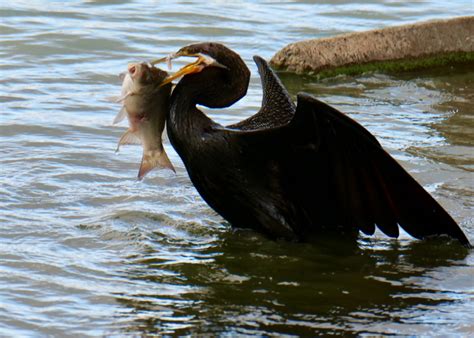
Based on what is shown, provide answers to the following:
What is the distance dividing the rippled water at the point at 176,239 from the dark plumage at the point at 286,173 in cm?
16

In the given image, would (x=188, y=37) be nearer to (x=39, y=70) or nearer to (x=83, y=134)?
(x=39, y=70)

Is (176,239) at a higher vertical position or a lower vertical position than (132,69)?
lower

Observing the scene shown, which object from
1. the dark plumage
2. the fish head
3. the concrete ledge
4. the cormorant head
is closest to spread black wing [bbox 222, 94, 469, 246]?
the dark plumage

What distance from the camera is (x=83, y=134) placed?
8203mm

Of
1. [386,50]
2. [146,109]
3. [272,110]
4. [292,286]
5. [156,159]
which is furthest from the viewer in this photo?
[386,50]

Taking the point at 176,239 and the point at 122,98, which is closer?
the point at 122,98

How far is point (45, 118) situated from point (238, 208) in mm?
2771

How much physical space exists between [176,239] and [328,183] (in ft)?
2.85

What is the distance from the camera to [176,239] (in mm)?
6215

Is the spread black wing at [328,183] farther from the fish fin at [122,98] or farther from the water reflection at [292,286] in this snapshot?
the fish fin at [122,98]

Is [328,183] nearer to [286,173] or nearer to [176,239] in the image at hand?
[286,173]

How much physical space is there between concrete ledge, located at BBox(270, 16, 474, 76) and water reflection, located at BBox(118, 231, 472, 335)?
12.1ft

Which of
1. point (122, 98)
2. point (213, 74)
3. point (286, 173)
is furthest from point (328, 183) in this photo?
point (122, 98)

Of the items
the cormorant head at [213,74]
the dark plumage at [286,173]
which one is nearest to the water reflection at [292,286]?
the dark plumage at [286,173]
